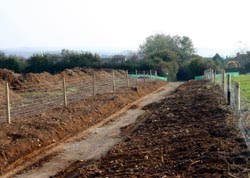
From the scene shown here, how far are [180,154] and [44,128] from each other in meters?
5.95

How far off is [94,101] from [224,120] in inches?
→ 407

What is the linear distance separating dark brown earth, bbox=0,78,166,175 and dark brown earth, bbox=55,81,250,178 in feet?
5.99

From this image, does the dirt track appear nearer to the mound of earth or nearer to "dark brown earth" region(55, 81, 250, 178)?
"dark brown earth" region(55, 81, 250, 178)

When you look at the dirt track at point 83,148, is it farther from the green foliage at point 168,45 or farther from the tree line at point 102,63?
the green foliage at point 168,45

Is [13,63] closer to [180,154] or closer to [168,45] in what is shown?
[168,45]

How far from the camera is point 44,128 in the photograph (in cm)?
1297

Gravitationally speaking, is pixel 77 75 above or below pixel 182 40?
below

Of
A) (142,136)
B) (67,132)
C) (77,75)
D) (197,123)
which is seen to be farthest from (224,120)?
(77,75)

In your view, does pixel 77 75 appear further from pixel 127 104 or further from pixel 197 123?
pixel 197 123

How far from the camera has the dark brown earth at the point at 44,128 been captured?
10602 millimetres

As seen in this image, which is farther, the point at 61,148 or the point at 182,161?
the point at 61,148

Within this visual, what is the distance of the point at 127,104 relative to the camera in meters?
22.8

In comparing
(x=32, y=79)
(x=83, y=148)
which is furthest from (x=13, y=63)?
(x=83, y=148)

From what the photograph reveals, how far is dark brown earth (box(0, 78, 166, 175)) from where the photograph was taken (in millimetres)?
10602
